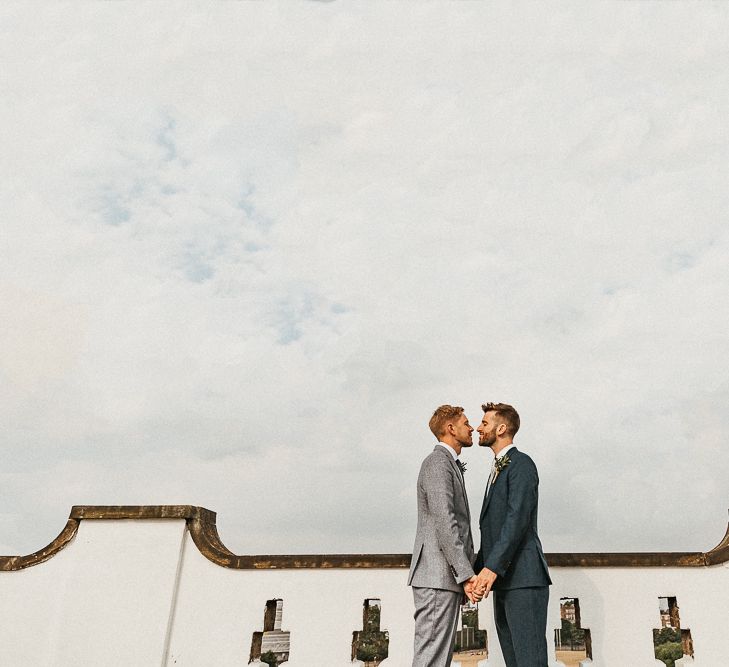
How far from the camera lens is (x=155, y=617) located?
4.56 metres

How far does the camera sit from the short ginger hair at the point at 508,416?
400cm

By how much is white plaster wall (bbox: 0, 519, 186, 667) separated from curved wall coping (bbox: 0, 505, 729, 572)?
6 centimetres

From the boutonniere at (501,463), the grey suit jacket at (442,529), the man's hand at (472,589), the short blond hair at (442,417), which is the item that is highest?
the short blond hair at (442,417)

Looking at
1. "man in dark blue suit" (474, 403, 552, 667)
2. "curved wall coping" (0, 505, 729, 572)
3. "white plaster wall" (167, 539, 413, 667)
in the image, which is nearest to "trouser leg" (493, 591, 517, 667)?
"man in dark blue suit" (474, 403, 552, 667)

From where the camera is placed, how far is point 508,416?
4.01 metres

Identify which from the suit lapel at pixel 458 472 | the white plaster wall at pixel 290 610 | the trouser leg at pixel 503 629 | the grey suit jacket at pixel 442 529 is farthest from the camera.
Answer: the white plaster wall at pixel 290 610

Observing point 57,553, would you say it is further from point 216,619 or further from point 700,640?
point 700,640

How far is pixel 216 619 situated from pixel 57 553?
134 cm

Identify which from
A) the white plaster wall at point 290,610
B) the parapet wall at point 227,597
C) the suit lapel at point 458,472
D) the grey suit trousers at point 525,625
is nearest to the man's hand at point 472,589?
the grey suit trousers at point 525,625

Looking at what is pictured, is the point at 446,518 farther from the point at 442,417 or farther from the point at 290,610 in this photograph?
the point at 290,610

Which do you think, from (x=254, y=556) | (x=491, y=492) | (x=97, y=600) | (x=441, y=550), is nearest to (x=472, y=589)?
(x=441, y=550)

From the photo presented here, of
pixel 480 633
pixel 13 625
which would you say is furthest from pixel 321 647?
pixel 13 625

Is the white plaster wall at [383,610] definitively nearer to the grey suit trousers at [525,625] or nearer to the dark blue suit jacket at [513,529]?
the grey suit trousers at [525,625]

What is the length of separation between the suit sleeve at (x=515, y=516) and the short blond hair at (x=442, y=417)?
45cm
